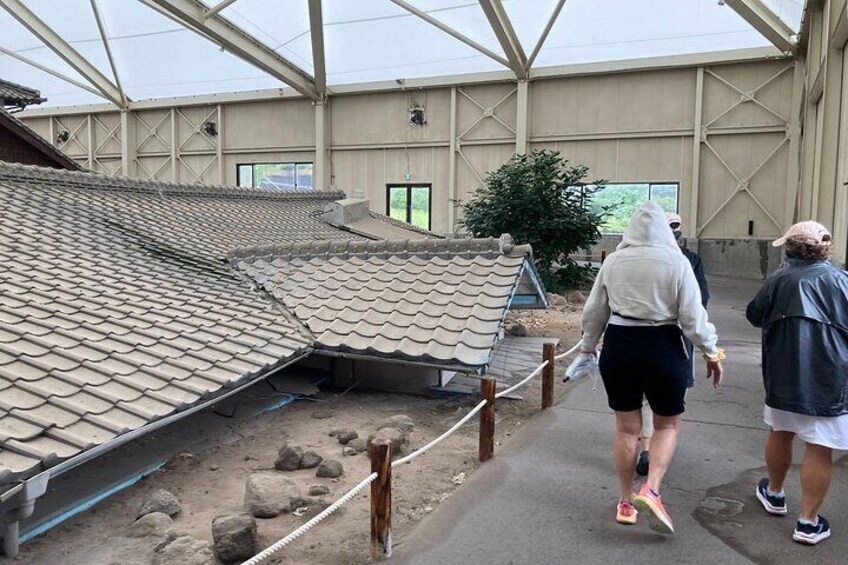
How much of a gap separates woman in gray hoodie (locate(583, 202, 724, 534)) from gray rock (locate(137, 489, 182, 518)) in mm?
2510

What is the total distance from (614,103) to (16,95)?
14.3 meters

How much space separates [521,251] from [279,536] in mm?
3734

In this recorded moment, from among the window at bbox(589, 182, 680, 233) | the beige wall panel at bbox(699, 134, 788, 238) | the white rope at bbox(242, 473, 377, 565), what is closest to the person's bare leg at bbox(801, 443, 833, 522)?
the white rope at bbox(242, 473, 377, 565)

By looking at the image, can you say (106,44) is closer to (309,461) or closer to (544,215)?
(544,215)

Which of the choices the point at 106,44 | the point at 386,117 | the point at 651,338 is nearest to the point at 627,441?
the point at 651,338

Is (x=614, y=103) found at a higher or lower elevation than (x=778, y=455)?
higher

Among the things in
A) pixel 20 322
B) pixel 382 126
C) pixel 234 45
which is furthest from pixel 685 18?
pixel 20 322

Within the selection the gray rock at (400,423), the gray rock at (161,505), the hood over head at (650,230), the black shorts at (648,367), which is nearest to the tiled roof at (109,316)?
the gray rock at (161,505)

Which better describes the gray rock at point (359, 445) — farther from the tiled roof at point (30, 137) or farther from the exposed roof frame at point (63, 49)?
the exposed roof frame at point (63, 49)

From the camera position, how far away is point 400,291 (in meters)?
6.09

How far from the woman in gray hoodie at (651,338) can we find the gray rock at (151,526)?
2462 millimetres

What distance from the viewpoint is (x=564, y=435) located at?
16.6ft

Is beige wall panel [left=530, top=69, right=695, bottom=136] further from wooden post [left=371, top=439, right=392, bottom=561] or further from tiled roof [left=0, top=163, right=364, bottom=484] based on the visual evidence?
wooden post [left=371, top=439, right=392, bottom=561]

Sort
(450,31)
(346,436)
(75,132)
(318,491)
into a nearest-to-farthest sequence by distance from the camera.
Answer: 1. (318,491)
2. (346,436)
3. (450,31)
4. (75,132)
